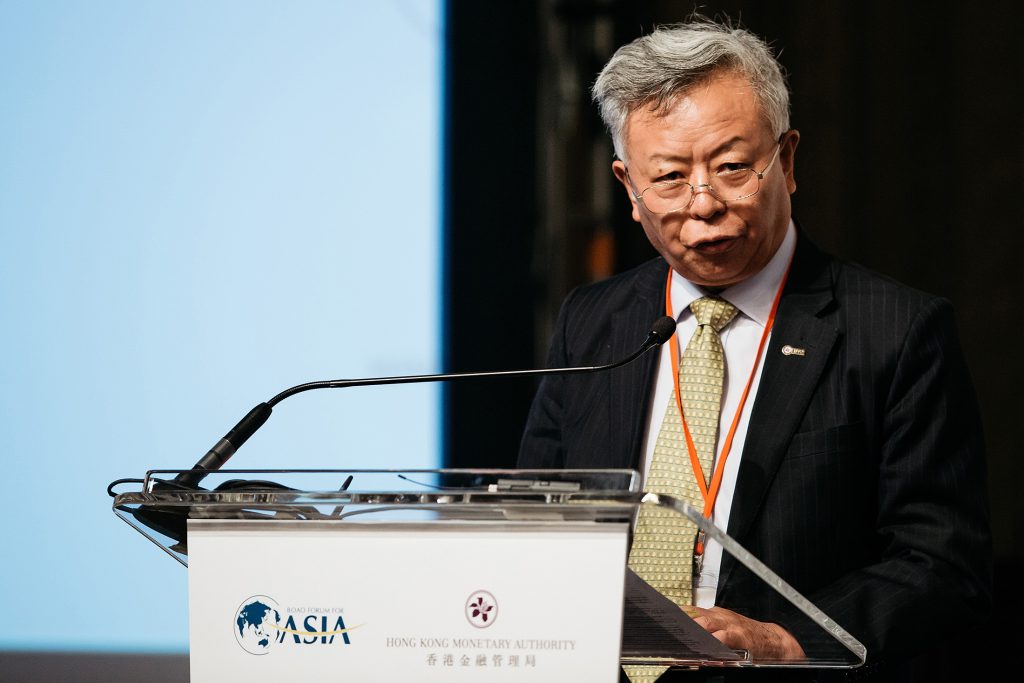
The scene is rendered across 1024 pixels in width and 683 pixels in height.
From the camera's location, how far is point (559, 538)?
1.11 metres

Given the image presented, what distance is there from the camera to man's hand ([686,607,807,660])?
124cm

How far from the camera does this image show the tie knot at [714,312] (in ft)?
6.39

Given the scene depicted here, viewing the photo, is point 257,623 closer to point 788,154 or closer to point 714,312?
point 714,312

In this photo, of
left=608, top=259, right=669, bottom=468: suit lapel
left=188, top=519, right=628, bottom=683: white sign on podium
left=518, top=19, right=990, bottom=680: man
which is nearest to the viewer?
left=188, top=519, right=628, bottom=683: white sign on podium

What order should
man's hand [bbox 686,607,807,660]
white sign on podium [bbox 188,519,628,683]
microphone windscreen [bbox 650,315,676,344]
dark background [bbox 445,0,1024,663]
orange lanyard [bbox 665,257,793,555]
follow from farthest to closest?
dark background [bbox 445,0,1024,663] < orange lanyard [bbox 665,257,793,555] < microphone windscreen [bbox 650,315,676,344] < man's hand [bbox 686,607,807,660] < white sign on podium [bbox 188,519,628,683]

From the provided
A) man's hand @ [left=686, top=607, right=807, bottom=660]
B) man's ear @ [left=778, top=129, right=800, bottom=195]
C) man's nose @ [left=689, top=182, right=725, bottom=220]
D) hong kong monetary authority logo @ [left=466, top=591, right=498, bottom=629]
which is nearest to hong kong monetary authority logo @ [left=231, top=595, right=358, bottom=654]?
hong kong monetary authority logo @ [left=466, top=591, right=498, bottom=629]

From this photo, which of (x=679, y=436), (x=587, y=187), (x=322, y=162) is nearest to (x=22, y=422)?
(x=322, y=162)

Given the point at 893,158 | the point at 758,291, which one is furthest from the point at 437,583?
the point at 893,158

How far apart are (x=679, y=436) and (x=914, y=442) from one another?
0.38 meters

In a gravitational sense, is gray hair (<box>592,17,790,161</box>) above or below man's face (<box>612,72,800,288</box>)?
above

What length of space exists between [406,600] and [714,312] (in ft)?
3.29

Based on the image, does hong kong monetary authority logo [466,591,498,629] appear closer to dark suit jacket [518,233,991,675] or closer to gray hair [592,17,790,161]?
dark suit jacket [518,233,991,675]

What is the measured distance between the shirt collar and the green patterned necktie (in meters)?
0.02

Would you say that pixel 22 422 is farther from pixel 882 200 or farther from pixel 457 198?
pixel 882 200
